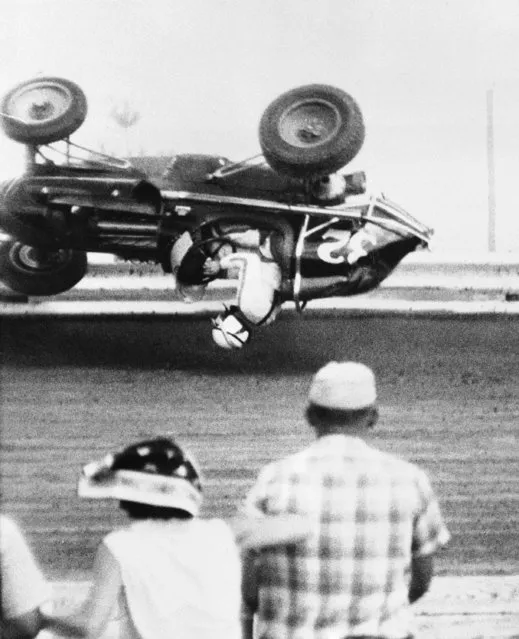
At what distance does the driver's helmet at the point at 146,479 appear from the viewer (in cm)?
227

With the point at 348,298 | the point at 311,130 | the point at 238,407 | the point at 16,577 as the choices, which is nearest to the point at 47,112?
the point at 311,130

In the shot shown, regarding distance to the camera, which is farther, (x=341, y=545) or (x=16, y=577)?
(x=341, y=545)

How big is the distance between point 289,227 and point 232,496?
10.1ft

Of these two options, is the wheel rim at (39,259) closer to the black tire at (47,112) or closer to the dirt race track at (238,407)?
the dirt race track at (238,407)

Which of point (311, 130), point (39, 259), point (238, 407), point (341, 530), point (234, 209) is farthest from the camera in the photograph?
point (39, 259)

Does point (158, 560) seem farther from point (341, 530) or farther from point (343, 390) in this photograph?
point (343, 390)

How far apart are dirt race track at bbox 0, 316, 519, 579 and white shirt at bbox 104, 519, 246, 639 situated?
8.45 ft

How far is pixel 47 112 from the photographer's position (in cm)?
814

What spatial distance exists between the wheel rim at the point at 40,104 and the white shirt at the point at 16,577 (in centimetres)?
614

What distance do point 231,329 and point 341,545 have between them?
18.5 feet

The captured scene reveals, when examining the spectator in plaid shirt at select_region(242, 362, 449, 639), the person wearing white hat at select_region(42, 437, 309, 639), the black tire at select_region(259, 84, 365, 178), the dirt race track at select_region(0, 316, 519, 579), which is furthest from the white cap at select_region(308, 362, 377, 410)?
the black tire at select_region(259, 84, 365, 178)

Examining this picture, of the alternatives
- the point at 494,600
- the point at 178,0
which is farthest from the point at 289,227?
the point at 494,600

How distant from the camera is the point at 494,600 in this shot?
402 cm

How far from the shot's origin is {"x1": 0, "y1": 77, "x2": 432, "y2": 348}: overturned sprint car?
791 cm
